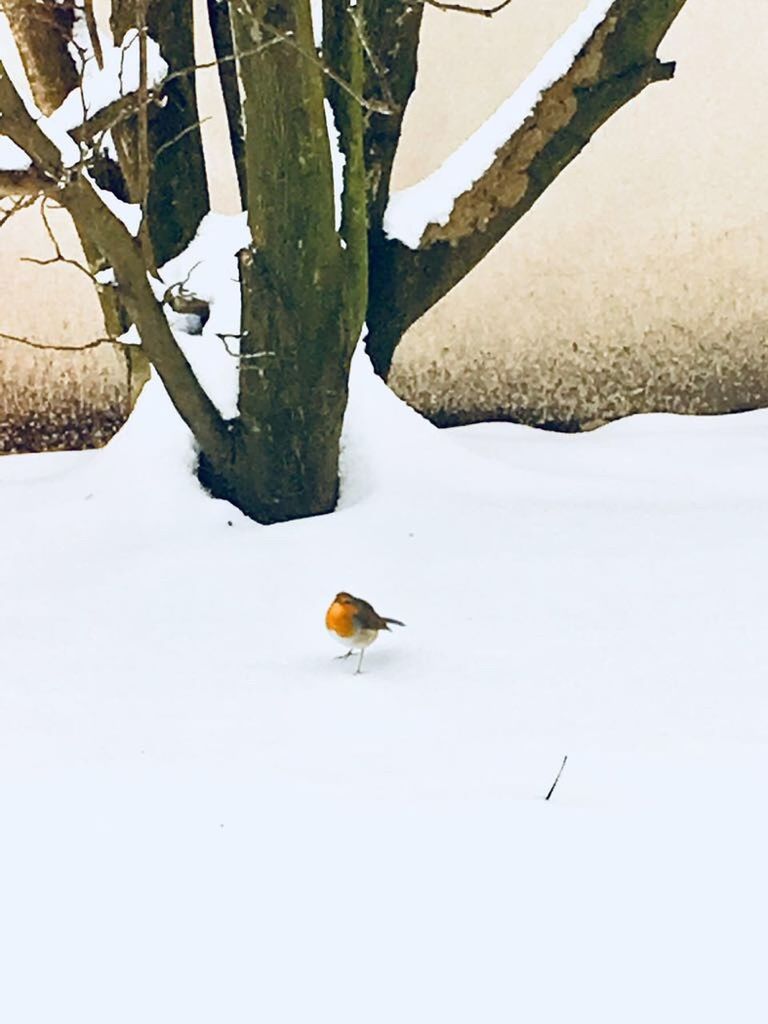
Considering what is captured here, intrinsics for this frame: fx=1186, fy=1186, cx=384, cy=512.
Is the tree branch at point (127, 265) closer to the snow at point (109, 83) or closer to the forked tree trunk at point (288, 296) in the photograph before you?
the forked tree trunk at point (288, 296)

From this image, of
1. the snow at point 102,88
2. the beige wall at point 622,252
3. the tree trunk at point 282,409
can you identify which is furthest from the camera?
the beige wall at point 622,252

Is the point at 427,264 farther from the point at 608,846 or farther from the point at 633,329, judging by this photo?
the point at 608,846

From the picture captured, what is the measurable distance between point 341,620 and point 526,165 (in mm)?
1717

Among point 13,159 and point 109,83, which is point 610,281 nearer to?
point 109,83

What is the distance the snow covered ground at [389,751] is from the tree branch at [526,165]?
39 centimetres

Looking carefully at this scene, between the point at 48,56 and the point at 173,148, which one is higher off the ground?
the point at 48,56

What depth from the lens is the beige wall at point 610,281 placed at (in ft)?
14.7

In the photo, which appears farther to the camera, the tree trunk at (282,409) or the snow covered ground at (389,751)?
the tree trunk at (282,409)

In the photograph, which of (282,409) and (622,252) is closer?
(282,409)

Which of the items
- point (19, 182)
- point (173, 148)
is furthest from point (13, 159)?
point (173, 148)

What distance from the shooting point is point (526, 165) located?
314 cm

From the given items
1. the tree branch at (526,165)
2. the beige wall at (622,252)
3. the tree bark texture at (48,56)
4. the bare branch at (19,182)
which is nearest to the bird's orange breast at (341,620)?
the bare branch at (19,182)

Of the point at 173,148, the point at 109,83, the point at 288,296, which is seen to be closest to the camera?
the point at 288,296

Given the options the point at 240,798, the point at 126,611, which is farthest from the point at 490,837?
the point at 126,611
